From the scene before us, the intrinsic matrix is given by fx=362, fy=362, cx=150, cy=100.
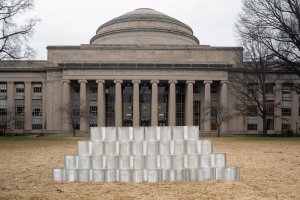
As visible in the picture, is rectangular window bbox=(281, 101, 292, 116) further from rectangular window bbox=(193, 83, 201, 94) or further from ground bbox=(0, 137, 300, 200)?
ground bbox=(0, 137, 300, 200)

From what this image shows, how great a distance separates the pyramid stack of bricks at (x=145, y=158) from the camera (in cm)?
1205

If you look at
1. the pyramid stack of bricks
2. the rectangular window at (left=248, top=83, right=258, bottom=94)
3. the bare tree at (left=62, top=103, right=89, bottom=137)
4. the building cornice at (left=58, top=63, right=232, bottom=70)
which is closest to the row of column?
the building cornice at (left=58, top=63, right=232, bottom=70)

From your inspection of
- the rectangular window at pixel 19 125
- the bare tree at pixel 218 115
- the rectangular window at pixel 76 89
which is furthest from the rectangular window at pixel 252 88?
the rectangular window at pixel 19 125

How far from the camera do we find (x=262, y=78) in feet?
172

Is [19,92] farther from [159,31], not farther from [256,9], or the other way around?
[256,9]

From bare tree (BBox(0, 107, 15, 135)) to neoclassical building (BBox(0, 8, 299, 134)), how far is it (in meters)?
1.13

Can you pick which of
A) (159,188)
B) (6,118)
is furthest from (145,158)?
(6,118)

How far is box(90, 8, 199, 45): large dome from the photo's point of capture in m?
79.2

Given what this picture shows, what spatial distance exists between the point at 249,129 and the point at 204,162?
64509 millimetres

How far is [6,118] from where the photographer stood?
68.5m

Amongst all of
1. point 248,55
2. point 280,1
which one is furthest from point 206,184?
point 248,55

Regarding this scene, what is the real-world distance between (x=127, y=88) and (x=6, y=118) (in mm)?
23953

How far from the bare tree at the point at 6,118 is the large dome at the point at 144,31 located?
25.4 meters

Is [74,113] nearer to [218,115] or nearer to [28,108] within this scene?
[28,108]
